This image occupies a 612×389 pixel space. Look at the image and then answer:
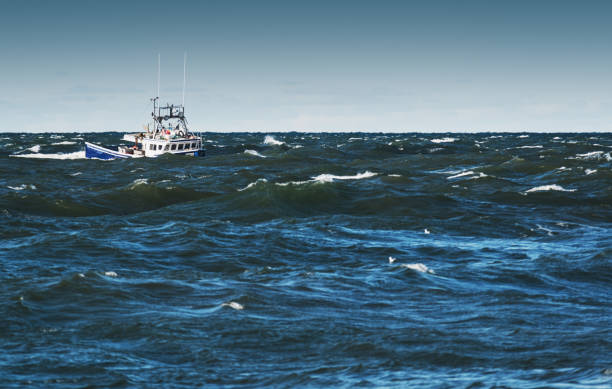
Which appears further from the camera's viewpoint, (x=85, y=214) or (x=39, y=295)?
(x=85, y=214)

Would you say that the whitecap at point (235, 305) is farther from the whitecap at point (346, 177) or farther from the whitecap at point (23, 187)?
the whitecap at point (346, 177)

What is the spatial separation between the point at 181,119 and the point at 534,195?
131ft

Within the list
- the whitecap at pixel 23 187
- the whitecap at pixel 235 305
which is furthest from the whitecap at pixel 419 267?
the whitecap at pixel 23 187

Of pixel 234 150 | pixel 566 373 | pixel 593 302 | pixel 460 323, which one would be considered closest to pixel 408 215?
pixel 593 302

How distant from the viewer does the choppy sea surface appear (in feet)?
35.0

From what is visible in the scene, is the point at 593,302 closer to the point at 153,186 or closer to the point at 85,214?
the point at 85,214

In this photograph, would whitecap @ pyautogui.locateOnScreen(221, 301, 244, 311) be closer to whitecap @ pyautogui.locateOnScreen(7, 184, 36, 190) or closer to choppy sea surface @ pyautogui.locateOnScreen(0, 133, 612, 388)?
choppy sea surface @ pyautogui.locateOnScreen(0, 133, 612, 388)

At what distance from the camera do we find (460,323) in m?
13.3

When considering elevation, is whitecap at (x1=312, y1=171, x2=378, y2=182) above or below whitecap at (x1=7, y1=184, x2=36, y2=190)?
above

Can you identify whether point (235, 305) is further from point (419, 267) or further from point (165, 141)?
point (165, 141)

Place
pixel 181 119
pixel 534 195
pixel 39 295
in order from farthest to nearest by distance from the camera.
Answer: pixel 181 119 < pixel 534 195 < pixel 39 295

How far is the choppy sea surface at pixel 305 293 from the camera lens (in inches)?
420

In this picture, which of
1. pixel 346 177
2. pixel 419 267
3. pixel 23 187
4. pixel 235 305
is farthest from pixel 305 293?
pixel 346 177

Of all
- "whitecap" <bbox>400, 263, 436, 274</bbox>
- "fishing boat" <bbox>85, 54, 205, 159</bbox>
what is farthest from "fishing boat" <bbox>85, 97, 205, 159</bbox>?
"whitecap" <bbox>400, 263, 436, 274</bbox>
